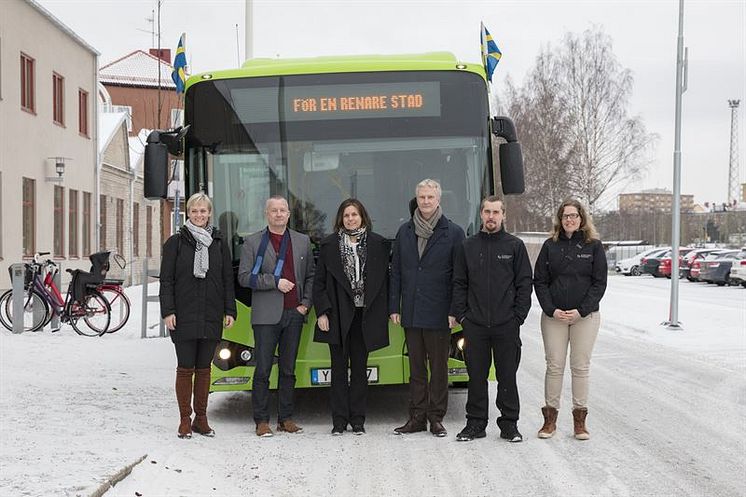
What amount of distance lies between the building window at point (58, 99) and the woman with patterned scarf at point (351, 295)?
20.3 m

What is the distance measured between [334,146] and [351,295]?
1.42 meters

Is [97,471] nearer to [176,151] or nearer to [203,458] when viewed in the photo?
[203,458]

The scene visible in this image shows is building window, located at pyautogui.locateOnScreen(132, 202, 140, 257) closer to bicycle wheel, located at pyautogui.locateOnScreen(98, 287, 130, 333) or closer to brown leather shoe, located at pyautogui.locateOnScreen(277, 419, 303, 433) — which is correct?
bicycle wheel, located at pyautogui.locateOnScreen(98, 287, 130, 333)

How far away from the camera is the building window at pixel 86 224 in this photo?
28.8 metres

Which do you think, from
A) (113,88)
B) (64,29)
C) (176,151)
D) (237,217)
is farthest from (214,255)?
(113,88)

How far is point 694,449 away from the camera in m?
7.45

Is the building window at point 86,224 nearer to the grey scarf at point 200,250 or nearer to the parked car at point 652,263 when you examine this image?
the grey scarf at point 200,250

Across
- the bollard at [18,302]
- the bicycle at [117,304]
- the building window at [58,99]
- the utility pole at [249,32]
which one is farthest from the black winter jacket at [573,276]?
the building window at [58,99]

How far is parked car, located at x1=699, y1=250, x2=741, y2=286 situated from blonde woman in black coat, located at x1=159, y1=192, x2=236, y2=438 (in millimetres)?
33321

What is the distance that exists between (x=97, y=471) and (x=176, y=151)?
3.48m

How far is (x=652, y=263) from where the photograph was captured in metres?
48.5

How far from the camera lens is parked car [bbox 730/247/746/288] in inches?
1421

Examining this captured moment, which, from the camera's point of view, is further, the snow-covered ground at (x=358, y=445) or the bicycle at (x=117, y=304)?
the bicycle at (x=117, y=304)

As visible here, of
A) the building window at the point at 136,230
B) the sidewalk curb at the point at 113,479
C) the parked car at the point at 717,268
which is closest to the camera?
the sidewalk curb at the point at 113,479
